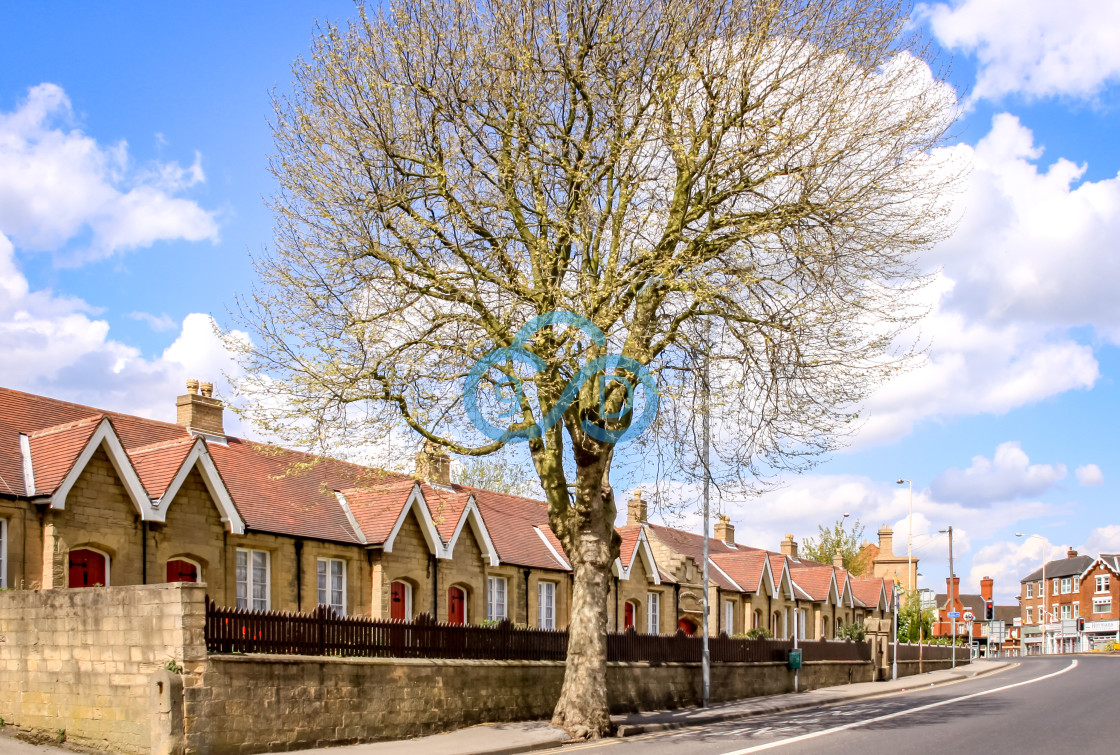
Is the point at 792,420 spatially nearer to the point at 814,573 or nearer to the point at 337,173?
the point at 337,173

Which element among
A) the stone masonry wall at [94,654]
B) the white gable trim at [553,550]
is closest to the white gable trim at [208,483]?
the stone masonry wall at [94,654]

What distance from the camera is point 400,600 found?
28.0m

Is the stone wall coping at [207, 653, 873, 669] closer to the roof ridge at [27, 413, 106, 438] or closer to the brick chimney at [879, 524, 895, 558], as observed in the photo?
the roof ridge at [27, 413, 106, 438]

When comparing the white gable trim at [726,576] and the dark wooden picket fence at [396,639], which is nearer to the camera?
the dark wooden picket fence at [396,639]

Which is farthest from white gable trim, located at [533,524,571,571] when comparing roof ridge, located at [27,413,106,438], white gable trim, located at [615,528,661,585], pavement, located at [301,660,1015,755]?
roof ridge, located at [27,413,106,438]

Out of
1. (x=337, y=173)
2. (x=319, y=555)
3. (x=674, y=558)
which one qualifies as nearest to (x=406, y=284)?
(x=337, y=173)

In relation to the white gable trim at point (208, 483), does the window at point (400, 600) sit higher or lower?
lower

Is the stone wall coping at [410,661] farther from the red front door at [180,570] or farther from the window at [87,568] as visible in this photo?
the red front door at [180,570]

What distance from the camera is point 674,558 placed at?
4162 centimetres

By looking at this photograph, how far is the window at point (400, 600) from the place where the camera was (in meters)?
27.7

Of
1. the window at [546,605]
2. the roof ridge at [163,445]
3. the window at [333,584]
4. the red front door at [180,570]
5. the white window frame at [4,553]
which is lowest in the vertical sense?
the window at [546,605]

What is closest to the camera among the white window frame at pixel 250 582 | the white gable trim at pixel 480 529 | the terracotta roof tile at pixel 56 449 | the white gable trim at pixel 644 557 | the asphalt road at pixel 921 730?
the asphalt road at pixel 921 730

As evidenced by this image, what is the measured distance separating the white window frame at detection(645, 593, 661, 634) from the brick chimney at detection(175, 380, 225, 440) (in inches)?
721

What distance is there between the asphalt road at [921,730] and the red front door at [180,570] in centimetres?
1002
